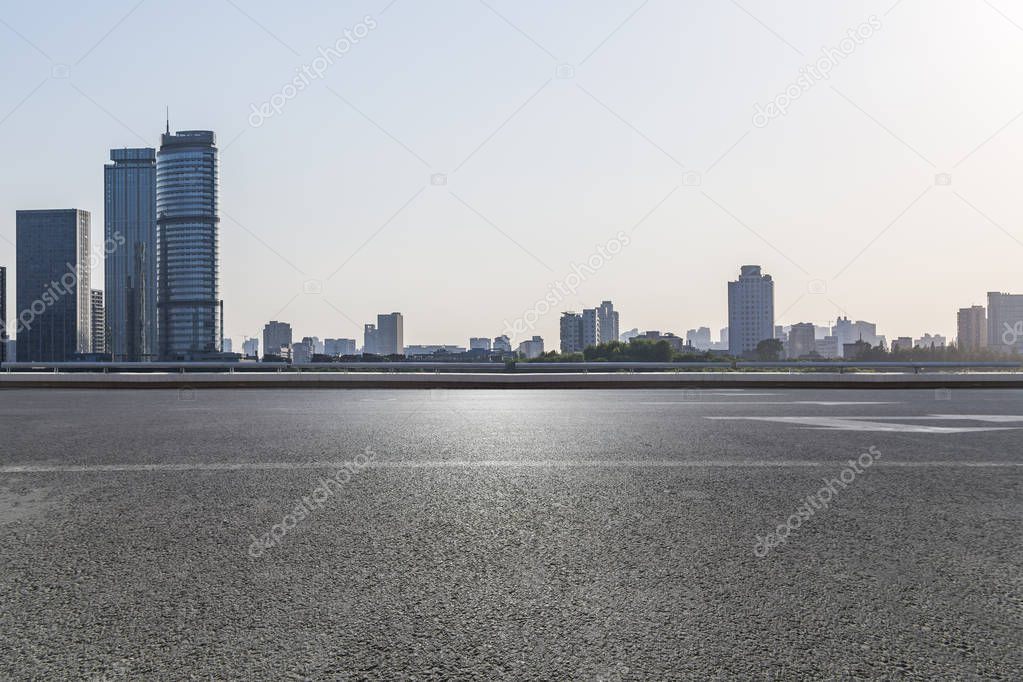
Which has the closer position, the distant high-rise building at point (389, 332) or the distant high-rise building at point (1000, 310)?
the distant high-rise building at point (1000, 310)

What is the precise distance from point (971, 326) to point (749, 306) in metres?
33.4

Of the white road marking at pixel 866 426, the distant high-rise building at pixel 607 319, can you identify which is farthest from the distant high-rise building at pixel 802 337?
the white road marking at pixel 866 426

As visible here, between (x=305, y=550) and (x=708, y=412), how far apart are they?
9480 mm

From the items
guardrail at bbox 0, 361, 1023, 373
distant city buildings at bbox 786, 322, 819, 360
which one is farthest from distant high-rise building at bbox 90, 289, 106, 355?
guardrail at bbox 0, 361, 1023, 373

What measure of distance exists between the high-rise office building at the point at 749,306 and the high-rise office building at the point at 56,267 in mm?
106282

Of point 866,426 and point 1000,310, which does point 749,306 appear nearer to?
point 1000,310

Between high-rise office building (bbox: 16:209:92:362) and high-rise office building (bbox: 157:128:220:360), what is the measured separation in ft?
45.6

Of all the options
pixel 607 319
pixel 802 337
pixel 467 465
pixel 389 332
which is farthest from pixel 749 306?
pixel 467 465

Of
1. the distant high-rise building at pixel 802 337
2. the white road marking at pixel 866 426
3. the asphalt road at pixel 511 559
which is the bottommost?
the asphalt road at pixel 511 559

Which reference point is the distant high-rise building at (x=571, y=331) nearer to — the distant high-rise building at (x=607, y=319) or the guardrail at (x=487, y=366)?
the distant high-rise building at (x=607, y=319)

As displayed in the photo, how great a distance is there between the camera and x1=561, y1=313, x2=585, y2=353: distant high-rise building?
136 m

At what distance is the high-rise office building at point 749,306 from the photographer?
115000 mm

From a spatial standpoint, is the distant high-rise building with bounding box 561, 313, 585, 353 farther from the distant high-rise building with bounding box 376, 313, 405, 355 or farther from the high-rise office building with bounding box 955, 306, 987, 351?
the high-rise office building with bounding box 955, 306, 987, 351

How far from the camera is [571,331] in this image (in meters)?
145
